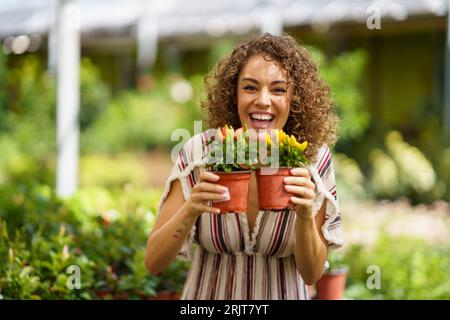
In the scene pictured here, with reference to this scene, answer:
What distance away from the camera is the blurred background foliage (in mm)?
3637

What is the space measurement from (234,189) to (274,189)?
0.38 feet

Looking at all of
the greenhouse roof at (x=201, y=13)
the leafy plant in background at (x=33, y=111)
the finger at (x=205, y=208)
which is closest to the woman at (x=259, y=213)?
the finger at (x=205, y=208)

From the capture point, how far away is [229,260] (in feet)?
9.36

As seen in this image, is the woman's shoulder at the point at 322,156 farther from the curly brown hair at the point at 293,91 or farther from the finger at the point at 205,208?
the finger at the point at 205,208

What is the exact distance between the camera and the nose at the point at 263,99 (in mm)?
2666

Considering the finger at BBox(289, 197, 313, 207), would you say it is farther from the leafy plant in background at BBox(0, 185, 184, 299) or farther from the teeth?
the leafy plant in background at BBox(0, 185, 184, 299)

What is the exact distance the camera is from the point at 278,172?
2.38 m

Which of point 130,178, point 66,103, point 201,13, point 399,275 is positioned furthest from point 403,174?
point 201,13

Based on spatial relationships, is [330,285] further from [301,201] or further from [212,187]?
[212,187]

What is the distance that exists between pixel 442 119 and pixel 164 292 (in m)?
9.61

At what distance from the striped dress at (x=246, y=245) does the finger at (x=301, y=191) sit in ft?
1.07

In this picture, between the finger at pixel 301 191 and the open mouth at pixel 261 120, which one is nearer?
the finger at pixel 301 191
